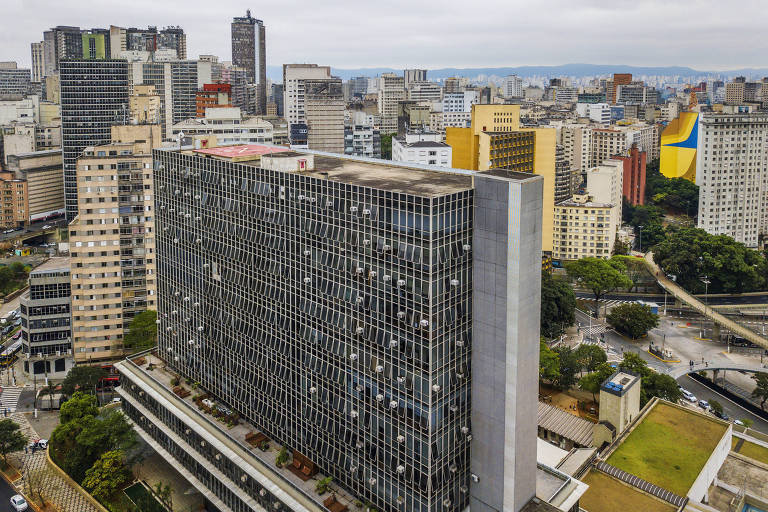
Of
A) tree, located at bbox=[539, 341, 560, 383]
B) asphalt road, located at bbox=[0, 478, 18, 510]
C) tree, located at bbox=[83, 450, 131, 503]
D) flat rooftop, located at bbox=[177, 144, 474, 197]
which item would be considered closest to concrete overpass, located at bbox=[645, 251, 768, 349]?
tree, located at bbox=[539, 341, 560, 383]

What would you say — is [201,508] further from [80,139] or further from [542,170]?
[80,139]

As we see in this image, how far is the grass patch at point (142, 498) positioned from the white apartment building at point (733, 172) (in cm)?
12342

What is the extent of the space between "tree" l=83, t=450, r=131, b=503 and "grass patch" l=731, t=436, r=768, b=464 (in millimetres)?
56045

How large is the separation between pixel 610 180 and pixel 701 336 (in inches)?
1651

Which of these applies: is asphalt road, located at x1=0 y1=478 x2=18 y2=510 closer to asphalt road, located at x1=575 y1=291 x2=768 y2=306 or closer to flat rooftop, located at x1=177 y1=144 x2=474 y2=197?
flat rooftop, located at x1=177 y1=144 x2=474 y2=197

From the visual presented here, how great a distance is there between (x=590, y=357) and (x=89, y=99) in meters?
126

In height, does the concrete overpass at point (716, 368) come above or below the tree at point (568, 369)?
below

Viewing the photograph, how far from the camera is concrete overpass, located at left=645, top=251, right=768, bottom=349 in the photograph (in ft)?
294

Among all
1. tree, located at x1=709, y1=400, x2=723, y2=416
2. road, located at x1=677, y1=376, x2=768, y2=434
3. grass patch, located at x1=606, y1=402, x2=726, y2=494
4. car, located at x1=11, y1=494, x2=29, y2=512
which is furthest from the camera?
road, located at x1=677, y1=376, x2=768, y2=434

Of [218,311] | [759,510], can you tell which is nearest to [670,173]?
[759,510]

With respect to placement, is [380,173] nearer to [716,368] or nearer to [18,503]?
[18,503]

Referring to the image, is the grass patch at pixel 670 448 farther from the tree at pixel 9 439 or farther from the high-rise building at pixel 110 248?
the high-rise building at pixel 110 248

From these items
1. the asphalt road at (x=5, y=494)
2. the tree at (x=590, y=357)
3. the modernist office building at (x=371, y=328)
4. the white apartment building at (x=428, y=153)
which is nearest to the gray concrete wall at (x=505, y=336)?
the modernist office building at (x=371, y=328)

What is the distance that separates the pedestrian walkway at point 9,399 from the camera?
76.1m
